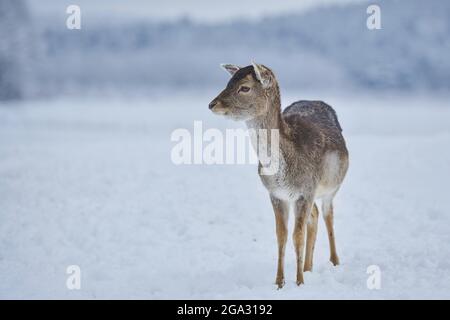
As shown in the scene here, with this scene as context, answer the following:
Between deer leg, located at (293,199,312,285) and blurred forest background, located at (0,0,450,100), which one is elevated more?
blurred forest background, located at (0,0,450,100)

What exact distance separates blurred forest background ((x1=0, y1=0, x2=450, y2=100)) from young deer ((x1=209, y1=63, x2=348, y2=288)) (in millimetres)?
40195

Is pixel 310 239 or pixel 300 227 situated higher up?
pixel 300 227

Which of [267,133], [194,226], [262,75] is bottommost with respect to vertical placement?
[194,226]

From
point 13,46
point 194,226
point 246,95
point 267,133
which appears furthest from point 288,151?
point 13,46

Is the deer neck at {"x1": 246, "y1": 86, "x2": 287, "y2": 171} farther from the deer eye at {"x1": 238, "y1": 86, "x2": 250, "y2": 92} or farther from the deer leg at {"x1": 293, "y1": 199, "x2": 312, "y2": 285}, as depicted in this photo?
the deer leg at {"x1": 293, "y1": 199, "x2": 312, "y2": 285}

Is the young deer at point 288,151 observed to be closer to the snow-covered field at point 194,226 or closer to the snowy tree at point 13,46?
the snow-covered field at point 194,226

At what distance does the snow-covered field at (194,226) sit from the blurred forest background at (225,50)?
31.0 m

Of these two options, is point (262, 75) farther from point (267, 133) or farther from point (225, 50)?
point (225, 50)

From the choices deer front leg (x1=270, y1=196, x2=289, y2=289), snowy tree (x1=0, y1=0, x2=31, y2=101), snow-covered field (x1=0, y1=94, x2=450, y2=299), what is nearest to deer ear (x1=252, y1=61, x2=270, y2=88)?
deer front leg (x1=270, y1=196, x2=289, y2=289)

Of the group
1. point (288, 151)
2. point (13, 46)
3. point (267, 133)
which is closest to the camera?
point (267, 133)

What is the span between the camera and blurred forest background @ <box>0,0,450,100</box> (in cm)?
4762

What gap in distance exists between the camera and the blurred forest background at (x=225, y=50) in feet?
156

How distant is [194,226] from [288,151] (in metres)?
3.79

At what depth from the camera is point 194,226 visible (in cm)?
1052
